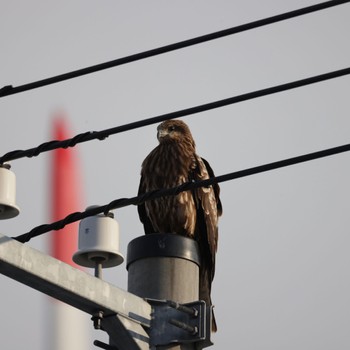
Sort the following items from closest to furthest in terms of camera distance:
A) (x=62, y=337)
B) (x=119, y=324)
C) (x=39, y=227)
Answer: (x=119, y=324)
(x=39, y=227)
(x=62, y=337)

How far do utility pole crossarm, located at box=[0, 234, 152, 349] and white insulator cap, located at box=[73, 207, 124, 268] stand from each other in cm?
28

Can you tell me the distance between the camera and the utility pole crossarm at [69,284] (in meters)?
6.04

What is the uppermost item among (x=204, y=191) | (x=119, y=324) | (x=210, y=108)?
(x=204, y=191)

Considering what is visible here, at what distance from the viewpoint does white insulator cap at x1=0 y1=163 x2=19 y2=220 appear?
6.43 meters

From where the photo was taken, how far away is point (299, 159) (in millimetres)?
6699

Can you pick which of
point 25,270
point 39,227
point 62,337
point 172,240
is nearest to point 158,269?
point 172,240

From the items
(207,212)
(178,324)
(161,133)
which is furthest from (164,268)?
(161,133)

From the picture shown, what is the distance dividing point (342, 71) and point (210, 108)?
31.1 inches

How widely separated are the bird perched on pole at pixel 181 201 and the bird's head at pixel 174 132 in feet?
0.30

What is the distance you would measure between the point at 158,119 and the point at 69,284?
122 cm

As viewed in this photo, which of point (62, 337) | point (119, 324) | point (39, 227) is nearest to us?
point (119, 324)

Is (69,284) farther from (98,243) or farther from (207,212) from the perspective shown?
(207,212)

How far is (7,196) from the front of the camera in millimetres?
6457

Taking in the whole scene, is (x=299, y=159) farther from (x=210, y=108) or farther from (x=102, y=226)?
(x=102, y=226)
